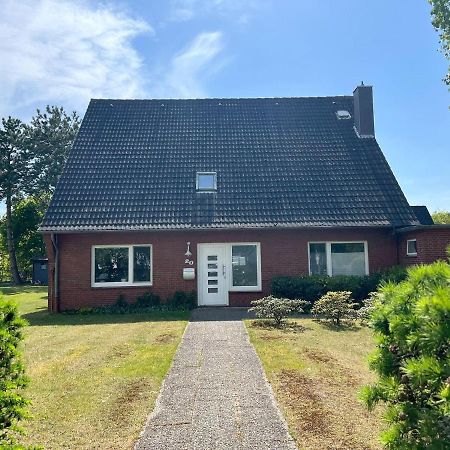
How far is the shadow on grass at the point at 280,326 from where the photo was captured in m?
10.6

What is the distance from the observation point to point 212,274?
1517cm

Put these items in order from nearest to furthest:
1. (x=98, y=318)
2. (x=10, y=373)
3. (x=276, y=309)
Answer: (x=10, y=373)
(x=276, y=309)
(x=98, y=318)

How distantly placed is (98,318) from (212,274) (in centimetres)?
420

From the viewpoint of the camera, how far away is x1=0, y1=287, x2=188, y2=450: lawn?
4.76m

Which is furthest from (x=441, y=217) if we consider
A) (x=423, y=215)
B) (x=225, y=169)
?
(x=225, y=169)

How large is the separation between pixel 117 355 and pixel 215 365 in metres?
2.18

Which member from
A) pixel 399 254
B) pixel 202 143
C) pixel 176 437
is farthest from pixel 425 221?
pixel 176 437

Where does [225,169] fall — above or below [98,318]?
above

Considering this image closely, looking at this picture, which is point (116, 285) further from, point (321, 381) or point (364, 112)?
point (364, 112)

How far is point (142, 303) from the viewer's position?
14.7 meters

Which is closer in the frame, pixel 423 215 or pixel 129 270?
pixel 129 270

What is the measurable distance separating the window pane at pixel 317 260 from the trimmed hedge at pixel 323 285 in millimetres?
978

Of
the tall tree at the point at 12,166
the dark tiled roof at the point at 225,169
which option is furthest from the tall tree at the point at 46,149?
the dark tiled roof at the point at 225,169

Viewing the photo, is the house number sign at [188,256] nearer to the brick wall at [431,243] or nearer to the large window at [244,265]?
the large window at [244,265]
